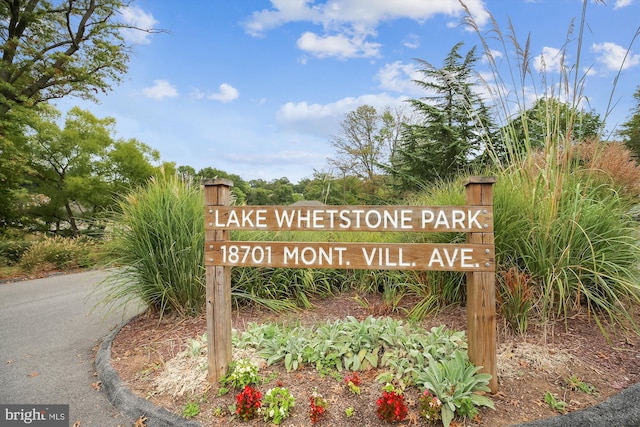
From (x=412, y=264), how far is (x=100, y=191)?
45.9 ft

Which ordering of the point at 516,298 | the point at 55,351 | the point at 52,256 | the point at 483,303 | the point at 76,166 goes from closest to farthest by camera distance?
the point at 483,303, the point at 516,298, the point at 55,351, the point at 52,256, the point at 76,166

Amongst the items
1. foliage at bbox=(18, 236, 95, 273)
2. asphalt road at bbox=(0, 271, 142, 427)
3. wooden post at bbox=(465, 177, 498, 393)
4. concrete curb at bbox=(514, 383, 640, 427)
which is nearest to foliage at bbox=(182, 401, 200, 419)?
asphalt road at bbox=(0, 271, 142, 427)

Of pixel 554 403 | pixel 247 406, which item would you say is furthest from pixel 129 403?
pixel 554 403

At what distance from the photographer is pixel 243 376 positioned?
2.38 m

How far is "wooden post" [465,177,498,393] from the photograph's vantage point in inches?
88.4

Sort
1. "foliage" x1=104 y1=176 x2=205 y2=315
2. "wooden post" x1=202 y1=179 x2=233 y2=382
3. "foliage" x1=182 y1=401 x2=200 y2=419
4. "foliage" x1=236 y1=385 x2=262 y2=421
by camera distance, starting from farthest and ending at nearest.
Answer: "foliage" x1=104 y1=176 x2=205 y2=315 < "wooden post" x1=202 y1=179 x2=233 y2=382 < "foliage" x1=182 y1=401 x2=200 y2=419 < "foliage" x1=236 y1=385 x2=262 y2=421

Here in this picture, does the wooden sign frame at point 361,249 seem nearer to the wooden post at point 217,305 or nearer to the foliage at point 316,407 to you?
the wooden post at point 217,305

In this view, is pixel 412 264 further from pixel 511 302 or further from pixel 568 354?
pixel 568 354

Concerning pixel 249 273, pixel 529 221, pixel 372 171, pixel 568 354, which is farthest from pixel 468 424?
pixel 372 171

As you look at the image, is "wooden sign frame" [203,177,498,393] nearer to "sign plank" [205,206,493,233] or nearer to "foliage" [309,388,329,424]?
"sign plank" [205,206,493,233]

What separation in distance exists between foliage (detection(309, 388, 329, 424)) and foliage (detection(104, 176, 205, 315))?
79.7 inches

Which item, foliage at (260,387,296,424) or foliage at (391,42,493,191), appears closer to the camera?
foliage at (260,387,296,424)

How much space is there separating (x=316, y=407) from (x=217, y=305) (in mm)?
1032

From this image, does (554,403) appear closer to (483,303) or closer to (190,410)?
(483,303)
